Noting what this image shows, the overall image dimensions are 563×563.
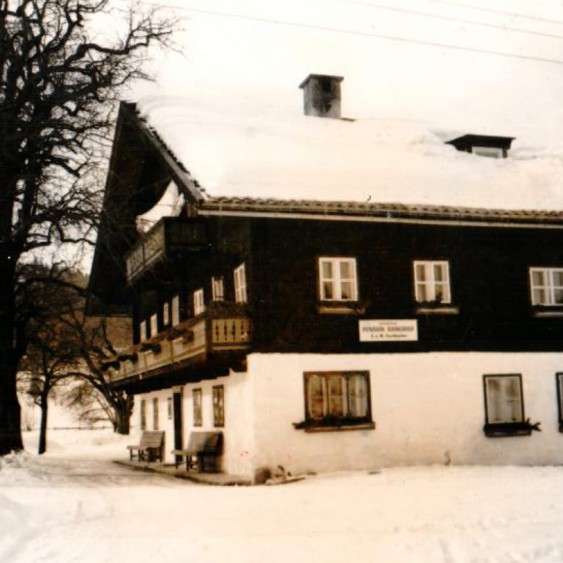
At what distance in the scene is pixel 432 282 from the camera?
874 inches

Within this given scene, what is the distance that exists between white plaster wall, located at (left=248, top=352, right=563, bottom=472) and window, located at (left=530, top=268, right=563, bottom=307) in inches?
53.0

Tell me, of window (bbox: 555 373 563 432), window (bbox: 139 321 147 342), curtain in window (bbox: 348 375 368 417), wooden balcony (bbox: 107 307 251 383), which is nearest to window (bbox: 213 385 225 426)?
wooden balcony (bbox: 107 307 251 383)

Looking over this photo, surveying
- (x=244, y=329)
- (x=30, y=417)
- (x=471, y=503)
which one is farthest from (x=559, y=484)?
(x=30, y=417)

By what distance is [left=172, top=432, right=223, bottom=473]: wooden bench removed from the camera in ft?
73.7

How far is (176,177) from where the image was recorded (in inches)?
853

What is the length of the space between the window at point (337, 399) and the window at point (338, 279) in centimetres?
173

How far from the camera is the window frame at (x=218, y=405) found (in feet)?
74.0

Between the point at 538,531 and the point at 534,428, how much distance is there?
1150 centimetres

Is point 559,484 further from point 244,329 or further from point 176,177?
point 176,177

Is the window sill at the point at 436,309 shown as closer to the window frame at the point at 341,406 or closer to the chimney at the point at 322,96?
the window frame at the point at 341,406

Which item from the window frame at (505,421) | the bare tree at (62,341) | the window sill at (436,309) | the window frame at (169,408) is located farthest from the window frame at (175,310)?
the window frame at (505,421)

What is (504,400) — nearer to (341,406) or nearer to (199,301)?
(341,406)

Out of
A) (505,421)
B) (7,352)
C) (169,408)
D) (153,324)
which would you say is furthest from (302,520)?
(153,324)

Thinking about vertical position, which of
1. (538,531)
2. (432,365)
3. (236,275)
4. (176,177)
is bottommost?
(538,531)
